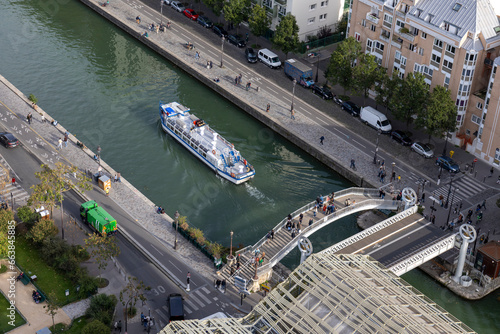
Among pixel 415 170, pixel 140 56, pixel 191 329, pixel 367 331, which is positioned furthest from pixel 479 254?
pixel 140 56

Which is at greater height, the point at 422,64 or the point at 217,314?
the point at 422,64

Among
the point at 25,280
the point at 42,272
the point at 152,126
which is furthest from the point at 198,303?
the point at 152,126

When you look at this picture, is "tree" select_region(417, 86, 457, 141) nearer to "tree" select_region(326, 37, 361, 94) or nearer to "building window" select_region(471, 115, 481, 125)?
"building window" select_region(471, 115, 481, 125)

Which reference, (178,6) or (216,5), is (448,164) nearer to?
(216,5)

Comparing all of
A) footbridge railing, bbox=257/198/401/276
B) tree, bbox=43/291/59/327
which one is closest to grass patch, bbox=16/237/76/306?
tree, bbox=43/291/59/327

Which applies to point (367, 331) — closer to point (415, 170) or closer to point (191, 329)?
point (191, 329)

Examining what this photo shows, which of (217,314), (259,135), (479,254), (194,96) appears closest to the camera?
(217,314)

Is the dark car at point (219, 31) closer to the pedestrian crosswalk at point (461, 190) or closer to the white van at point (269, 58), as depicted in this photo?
the white van at point (269, 58)
